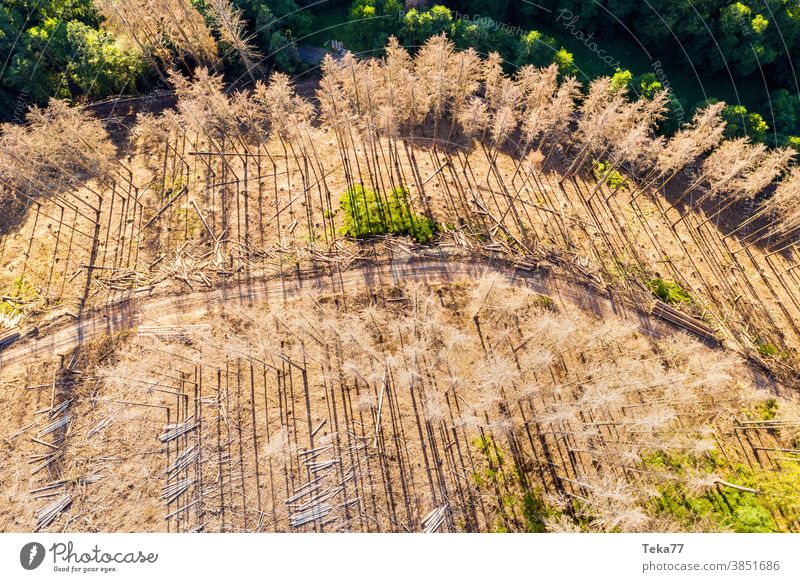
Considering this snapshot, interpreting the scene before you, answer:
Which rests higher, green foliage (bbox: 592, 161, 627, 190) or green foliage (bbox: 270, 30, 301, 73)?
green foliage (bbox: 270, 30, 301, 73)

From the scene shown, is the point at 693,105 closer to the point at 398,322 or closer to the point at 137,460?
the point at 398,322

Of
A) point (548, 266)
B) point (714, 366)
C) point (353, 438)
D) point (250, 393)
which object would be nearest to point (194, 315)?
point (250, 393)

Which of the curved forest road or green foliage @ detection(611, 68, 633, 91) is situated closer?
the curved forest road

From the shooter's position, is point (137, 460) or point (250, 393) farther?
point (250, 393)

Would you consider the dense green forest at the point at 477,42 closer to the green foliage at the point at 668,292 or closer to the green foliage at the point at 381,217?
the green foliage at the point at 668,292

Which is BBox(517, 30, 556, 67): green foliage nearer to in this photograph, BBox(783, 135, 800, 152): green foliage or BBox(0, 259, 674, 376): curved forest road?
BBox(0, 259, 674, 376): curved forest road

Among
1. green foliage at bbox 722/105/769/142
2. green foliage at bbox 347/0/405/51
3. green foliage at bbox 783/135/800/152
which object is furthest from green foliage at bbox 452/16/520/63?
green foliage at bbox 783/135/800/152
